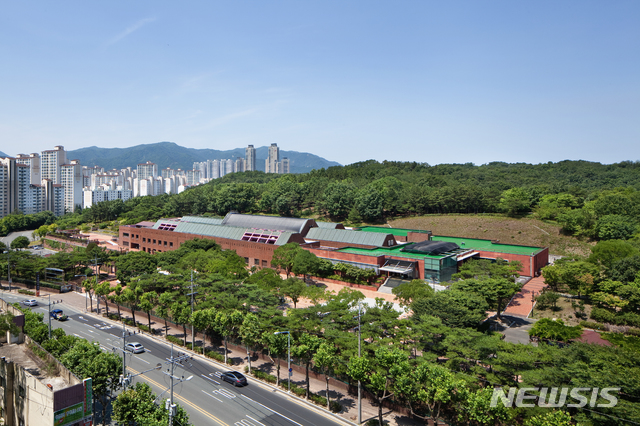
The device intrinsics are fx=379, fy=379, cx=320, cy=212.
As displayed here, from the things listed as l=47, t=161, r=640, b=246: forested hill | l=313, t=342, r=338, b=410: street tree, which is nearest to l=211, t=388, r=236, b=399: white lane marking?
l=313, t=342, r=338, b=410: street tree

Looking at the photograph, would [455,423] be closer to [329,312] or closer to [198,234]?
[329,312]

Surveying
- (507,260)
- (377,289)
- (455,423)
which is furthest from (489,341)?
(507,260)

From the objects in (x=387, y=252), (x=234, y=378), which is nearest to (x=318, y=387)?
(x=234, y=378)

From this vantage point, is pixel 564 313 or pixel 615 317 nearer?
pixel 615 317

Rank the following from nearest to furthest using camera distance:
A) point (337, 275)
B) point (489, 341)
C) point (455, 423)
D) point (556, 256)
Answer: point (455, 423) < point (489, 341) < point (337, 275) < point (556, 256)

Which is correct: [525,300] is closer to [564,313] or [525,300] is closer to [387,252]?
[564,313]

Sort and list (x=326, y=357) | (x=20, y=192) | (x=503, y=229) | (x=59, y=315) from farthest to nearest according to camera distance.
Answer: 1. (x=20, y=192)
2. (x=503, y=229)
3. (x=59, y=315)
4. (x=326, y=357)

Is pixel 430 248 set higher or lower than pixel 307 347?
higher
